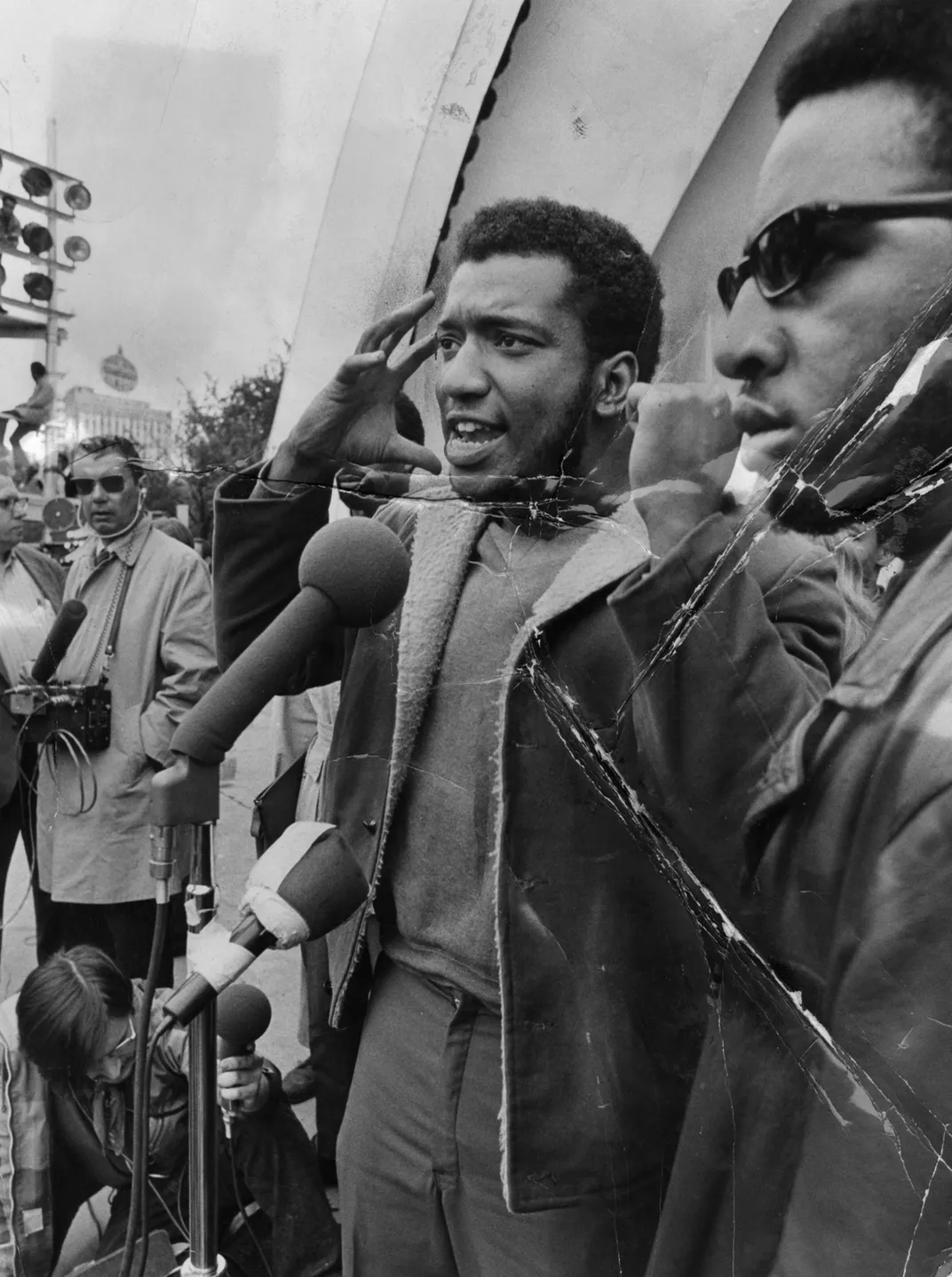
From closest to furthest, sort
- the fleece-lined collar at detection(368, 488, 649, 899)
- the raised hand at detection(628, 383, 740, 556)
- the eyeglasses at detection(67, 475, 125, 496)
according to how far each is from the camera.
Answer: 1. the raised hand at detection(628, 383, 740, 556)
2. the fleece-lined collar at detection(368, 488, 649, 899)
3. the eyeglasses at detection(67, 475, 125, 496)

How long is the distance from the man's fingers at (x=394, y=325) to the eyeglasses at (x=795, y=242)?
1.04 feet

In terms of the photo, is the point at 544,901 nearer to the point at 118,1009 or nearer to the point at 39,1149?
the point at 118,1009

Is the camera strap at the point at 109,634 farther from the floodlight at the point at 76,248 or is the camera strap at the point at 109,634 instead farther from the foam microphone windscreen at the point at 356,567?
the foam microphone windscreen at the point at 356,567

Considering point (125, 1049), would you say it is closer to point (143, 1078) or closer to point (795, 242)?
point (143, 1078)

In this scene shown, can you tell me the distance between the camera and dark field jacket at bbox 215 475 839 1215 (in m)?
1.04

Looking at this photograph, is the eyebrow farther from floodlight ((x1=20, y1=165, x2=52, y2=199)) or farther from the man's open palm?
floodlight ((x1=20, y1=165, x2=52, y2=199))

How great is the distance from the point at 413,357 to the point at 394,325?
40mm

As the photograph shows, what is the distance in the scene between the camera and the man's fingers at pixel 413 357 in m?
1.04

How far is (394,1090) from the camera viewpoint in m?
1.29

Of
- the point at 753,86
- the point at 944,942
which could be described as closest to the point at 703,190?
the point at 753,86

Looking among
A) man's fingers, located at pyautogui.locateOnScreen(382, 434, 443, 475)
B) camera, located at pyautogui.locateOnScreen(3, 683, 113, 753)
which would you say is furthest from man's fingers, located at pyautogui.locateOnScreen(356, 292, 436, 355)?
camera, located at pyautogui.locateOnScreen(3, 683, 113, 753)

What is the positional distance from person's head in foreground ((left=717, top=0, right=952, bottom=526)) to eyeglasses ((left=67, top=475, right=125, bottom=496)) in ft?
2.82

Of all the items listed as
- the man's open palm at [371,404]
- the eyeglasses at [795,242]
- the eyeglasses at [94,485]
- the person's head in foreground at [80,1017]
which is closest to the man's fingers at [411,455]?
the man's open palm at [371,404]

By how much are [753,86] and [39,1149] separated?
2.07m
